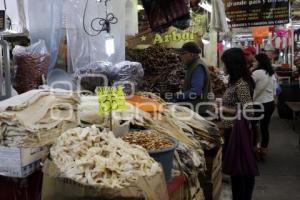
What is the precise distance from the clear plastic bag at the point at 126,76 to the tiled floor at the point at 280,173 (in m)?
2.01

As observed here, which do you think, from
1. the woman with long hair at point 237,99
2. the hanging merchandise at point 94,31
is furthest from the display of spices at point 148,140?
the hanging merchandise at point 94,31

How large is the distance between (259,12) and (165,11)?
5714 mm

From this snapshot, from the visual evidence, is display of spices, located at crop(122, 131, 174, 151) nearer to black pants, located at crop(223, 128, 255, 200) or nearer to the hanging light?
black pants, located at crop(223, 128, 255, 200)

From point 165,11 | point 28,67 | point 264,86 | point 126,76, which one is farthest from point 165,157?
point 264,86

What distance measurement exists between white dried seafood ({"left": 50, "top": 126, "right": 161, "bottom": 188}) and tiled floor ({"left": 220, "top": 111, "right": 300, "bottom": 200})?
336cm

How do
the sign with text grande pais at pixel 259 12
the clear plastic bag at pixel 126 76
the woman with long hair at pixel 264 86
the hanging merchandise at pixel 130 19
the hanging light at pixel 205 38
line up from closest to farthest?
the clear plastic bag at pixel 126 76 < the hanging merchandise at pixel 130 19 < the woman with long hair at pixel 264 86 < the hanging light at pixel 205 38 < the sign with text grande pais at pixel 259 12

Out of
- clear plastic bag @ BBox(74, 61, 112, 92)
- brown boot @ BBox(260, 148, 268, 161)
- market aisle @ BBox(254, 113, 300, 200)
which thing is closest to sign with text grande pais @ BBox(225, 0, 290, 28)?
market aisle @ BBox(254, 113, 300, 200)

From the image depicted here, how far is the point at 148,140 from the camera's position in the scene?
2.99 m

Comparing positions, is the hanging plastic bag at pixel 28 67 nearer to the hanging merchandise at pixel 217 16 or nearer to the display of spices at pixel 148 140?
the display of spices at pixel 148 140

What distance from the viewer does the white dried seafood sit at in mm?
2174

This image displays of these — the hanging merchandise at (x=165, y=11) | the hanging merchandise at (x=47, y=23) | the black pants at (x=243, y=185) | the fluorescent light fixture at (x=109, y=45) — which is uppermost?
the hanging merchandise at (x=165, y=11)

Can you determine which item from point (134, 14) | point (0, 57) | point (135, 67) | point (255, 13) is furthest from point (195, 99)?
point (255, 13)

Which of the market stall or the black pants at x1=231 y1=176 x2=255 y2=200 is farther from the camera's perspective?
the black pants at x1=231 y1=176 x2=255 y2=200

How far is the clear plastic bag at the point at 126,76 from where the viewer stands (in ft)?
15.9
